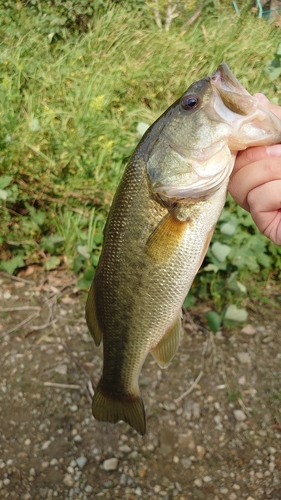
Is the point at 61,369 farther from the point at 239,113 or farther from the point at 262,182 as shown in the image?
the point at 239,113

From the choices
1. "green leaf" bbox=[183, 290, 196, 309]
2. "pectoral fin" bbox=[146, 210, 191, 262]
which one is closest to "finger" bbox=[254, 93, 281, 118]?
"pectoral fin" bbox=[146, 210, 191, 262]

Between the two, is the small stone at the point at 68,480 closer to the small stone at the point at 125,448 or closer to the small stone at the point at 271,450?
the small stone at the point at 125,448

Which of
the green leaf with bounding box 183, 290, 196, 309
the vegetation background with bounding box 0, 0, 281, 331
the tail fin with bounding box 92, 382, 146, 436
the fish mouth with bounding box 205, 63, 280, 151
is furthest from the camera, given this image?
the vegetation background with bounding box 0, 0, 281, 331

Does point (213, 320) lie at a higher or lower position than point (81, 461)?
higher

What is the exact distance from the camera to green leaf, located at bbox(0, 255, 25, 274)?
3.47m

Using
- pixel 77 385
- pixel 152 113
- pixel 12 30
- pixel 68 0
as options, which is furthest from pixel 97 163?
pixel 68 0

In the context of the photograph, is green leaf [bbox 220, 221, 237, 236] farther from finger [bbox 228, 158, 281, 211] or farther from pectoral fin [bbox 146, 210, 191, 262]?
pectoral fin [bbox 146, 210, 191, 262]

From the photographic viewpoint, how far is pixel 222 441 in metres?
2.67

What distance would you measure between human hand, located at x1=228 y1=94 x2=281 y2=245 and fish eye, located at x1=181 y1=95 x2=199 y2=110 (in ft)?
0.58

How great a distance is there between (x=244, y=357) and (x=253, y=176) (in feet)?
6.07

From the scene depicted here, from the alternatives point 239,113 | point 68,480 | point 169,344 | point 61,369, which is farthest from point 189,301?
point 239,113

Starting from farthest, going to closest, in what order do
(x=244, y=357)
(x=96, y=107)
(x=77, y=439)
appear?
1. (x=96, y=107)
2. (x=244, y=357)
3. (x=77, y=439)

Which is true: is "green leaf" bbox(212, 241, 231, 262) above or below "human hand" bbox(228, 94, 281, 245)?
below

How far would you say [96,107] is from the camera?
4.04m
